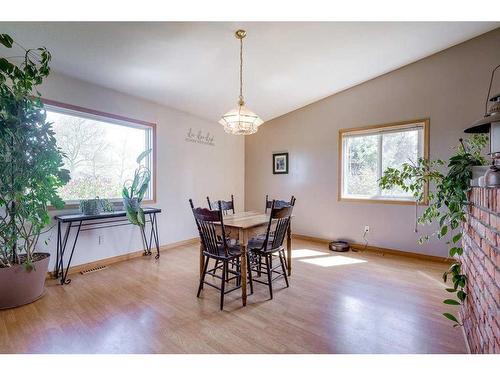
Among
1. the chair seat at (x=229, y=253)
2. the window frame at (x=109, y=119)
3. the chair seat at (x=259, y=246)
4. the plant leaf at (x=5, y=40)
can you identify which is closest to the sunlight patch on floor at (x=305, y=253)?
the chair seat at (x=259, y=246)

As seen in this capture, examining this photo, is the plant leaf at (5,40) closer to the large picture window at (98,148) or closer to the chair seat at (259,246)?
the large picture window at (98,148)

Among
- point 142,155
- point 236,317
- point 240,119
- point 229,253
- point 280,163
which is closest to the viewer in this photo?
point 236,317

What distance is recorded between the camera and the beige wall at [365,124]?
133 inches

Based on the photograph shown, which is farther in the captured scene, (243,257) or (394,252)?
(394,252)

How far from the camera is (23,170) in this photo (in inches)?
90.0

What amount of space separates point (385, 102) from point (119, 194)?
14.4ft

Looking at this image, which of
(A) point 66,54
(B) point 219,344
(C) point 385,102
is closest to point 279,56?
(C) point 385,102

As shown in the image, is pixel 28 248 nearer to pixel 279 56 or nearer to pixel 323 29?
pixel 279 56

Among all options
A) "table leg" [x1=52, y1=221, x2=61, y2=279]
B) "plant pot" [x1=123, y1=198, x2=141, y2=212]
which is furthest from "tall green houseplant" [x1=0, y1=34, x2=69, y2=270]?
"plant pot" [x1=123, y1=198, x2=141, y2=212]

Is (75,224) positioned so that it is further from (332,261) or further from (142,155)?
(332,261)

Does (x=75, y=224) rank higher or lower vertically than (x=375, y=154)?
lower

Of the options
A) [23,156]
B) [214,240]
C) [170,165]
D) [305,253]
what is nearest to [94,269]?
[23,156]

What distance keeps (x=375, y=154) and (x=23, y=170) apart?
461 centimetres

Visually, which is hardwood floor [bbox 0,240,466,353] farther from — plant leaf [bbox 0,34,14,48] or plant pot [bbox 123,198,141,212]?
plant leaf [bbox 0,34,14,48]
